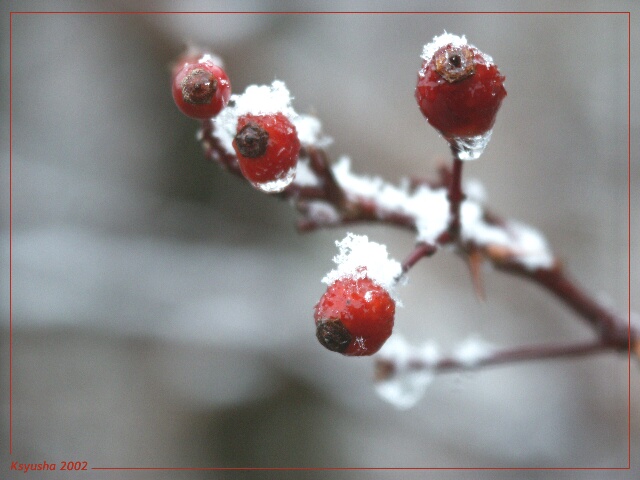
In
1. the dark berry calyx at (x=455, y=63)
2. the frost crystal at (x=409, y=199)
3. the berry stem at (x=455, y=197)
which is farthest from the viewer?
the frost crystal at (x=409, y=199)

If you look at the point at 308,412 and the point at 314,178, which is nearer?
the point at 314,178

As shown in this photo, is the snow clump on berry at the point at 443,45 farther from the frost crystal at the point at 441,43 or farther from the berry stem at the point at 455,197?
the berry stem at the point at 455,197

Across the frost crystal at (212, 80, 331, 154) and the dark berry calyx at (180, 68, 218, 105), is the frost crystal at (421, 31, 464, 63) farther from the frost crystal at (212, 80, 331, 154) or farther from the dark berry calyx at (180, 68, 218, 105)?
the dark berry calyx at (180, 68, 218, 105)

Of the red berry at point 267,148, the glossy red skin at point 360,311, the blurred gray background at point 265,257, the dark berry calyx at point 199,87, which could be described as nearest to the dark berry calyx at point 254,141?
the red berry at point 267,148

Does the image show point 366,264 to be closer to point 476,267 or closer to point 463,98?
point 463,98

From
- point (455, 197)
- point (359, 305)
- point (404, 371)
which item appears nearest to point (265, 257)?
point (404, 371)

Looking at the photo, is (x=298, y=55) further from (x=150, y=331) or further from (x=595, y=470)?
(x=595, y=470)

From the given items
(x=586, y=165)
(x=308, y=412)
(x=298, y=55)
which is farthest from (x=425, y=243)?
(x=298, y=55)
